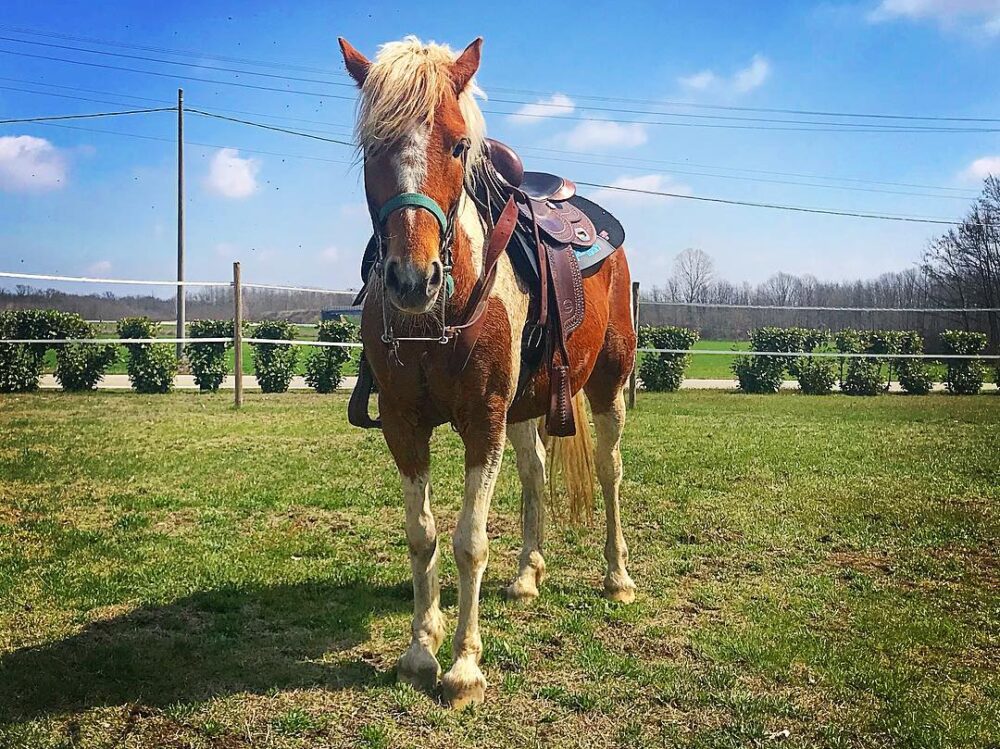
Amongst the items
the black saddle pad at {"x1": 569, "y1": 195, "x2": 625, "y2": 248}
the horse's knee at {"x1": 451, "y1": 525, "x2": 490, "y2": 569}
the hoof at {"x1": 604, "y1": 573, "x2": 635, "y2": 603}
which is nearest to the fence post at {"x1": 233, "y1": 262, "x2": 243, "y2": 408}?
the black saddle pad at {"x1": 569, "y1": 195, "x2": 625, "y2": 248}

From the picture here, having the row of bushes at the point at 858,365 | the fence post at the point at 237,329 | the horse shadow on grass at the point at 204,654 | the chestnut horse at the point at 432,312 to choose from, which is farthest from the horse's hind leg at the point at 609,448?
the row of bushes at the point at 858,365

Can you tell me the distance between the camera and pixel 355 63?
274 cm

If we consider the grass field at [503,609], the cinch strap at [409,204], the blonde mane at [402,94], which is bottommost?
the grass field at [503,609]

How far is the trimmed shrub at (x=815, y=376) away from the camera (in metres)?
17.7

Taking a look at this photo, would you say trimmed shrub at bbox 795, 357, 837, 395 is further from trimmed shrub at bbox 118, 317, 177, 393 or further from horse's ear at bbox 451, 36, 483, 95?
horse's ear at bbox 451, 36, 483, 95

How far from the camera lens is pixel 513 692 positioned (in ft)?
9.68

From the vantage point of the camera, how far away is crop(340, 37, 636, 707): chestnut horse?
2.46m

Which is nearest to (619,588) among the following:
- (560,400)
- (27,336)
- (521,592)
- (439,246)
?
(521,592)

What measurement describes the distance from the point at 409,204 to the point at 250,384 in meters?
16.1

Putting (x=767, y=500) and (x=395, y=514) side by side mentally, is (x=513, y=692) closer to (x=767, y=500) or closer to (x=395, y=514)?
(x=395, y=514)

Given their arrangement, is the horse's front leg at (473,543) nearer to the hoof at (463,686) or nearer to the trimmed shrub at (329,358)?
the hoof at (463,686)

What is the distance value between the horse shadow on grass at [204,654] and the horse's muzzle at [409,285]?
1.61m

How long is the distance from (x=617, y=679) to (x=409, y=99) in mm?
2380

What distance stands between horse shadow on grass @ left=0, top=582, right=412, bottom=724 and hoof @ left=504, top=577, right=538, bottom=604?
1.88ft
